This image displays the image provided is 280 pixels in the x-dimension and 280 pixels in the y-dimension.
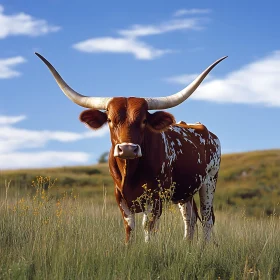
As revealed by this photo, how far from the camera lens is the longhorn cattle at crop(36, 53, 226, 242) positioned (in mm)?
7031

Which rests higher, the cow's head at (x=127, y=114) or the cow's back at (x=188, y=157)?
the cow's head at (x=127, y=114)

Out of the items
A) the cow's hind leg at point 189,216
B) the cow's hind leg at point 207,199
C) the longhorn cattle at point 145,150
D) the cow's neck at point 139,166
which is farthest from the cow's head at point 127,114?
the cow's hind leg at point 189,216

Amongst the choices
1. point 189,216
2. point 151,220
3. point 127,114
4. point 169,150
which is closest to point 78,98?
point 127,114

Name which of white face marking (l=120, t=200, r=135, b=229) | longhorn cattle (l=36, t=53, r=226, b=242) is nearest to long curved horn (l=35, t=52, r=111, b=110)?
longhorn cattle (l=36, t=53, r=226, b=242)

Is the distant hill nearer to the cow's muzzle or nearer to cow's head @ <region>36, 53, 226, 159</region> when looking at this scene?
cow's head @ <region>36, 53, 226, 159</region>

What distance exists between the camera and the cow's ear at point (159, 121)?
7492 millimetres

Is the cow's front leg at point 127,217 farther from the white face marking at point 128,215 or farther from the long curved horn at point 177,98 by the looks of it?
the long curved horn at point 177,98

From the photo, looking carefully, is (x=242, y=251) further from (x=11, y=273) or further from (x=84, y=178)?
(x=84, y=178)

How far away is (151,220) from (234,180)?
24712 mm

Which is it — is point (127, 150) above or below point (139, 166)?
above

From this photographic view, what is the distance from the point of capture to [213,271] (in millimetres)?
6328

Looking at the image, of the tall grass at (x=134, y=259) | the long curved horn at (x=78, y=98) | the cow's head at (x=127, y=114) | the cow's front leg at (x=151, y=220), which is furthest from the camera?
the long curved horn at (x=78, y=98)

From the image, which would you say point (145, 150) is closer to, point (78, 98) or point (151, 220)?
point (151, 220)

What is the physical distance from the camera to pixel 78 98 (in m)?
8.14
